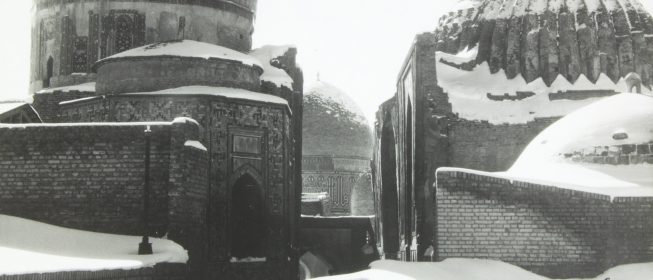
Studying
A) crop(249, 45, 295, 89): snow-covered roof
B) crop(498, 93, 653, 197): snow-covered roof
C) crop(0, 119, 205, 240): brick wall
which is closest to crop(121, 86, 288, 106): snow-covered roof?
crop(249, 45, 295, 89): snow-covered roof

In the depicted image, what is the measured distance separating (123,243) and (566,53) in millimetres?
12227

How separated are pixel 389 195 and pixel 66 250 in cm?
1591

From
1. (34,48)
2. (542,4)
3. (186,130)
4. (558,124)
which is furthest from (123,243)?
(542,4)

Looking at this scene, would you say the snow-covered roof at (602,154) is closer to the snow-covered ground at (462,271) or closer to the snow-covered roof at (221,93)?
the snow-covered ground at (462,271)

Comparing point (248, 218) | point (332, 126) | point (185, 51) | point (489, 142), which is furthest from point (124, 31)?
point (332, 126)

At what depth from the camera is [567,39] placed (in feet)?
70.3

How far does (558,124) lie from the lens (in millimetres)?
17859

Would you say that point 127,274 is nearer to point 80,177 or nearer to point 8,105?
point 80,177

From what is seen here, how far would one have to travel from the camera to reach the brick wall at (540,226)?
1298 centimetres

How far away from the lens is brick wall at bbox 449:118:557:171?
791 inches

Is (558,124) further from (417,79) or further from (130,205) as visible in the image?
(130,205)

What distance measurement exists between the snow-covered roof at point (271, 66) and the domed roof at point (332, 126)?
1416 cm

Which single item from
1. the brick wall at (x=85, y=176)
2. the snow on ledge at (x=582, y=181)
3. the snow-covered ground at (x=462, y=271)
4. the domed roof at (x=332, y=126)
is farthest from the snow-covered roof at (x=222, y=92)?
the domed roof at (x=332, y=126)

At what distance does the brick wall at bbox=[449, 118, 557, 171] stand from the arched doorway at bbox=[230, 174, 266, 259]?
468 centimetres
